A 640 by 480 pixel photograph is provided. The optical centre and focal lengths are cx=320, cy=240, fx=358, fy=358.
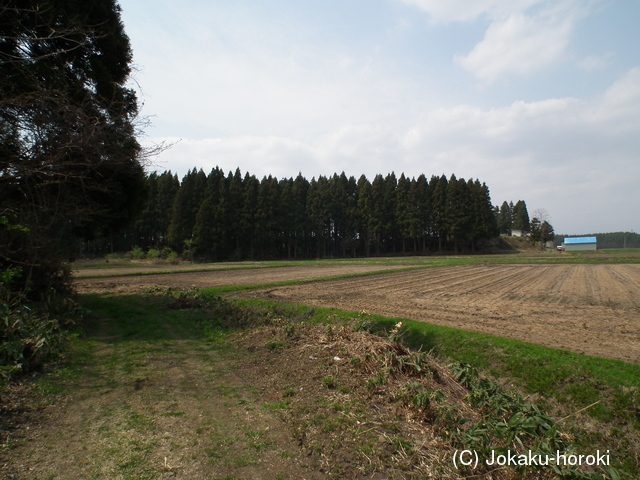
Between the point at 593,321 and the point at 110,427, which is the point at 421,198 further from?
the point at 110,427

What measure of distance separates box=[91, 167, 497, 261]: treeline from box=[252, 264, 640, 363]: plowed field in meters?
Answer: 42.6

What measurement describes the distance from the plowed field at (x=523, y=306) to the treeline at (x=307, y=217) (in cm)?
4256

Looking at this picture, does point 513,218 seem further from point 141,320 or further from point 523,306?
point 141,320

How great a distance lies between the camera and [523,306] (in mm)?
12102

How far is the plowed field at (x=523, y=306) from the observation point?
7.93m

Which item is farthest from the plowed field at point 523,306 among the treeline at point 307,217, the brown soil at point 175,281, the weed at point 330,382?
the treeline at point 307,217

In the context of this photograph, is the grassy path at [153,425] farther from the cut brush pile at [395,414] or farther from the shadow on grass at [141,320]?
the shadow on grass at [141,320]

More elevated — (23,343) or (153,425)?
(23,343)

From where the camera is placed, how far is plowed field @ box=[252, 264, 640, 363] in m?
7.93

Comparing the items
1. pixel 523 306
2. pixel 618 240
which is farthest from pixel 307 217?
pixel 618 240

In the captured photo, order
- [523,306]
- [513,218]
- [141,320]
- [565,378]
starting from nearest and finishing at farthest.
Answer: [565,378] → [141,320] → [523,306] → [513,218]

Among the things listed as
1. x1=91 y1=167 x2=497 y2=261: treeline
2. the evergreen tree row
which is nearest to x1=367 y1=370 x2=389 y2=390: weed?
x1=91 y1=167 x2=497 y2=261: treeline

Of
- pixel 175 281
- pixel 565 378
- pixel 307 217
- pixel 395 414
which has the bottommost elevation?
pixel 175 281

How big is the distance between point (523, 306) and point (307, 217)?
2201 inches
